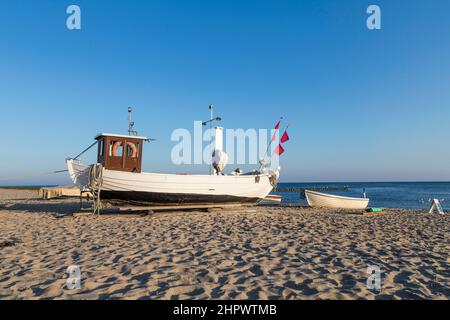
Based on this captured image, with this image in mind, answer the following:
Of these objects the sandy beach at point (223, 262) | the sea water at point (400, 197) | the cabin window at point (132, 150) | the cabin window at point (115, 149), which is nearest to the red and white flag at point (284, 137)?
the sandy beach at point (223, 262)

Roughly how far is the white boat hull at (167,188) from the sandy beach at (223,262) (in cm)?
373

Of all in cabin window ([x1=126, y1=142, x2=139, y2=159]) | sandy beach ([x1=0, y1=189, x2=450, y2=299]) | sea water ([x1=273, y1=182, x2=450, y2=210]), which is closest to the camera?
sandy beach ([x1=0, y1=189, x2=450, y2=299])

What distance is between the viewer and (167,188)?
14125mm

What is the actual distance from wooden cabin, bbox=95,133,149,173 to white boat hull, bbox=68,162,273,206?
0.60 m

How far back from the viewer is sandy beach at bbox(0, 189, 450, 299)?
434 cm

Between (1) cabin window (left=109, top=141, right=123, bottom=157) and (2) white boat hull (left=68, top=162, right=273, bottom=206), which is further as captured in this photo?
(1) cabin window (left=109, top=141, right=123, bottom=157)

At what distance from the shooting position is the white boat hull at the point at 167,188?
13438 millimetres

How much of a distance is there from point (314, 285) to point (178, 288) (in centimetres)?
226

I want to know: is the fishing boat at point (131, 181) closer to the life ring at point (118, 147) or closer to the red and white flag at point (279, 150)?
the life ring at point (118, 147)

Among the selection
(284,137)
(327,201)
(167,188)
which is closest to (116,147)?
(167,188)

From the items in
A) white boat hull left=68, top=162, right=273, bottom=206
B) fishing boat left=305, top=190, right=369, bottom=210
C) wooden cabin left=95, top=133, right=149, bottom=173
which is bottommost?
fishing boat left=305, top=190, right=369, bottom=210

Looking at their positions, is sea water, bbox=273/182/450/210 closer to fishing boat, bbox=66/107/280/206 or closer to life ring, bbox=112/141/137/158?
fishing boat, bbox=66/107/280/206

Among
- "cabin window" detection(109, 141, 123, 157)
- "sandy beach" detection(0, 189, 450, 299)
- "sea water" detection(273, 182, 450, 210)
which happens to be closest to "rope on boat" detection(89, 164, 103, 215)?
"cabin window" detection(109, 141, 123, 157)
